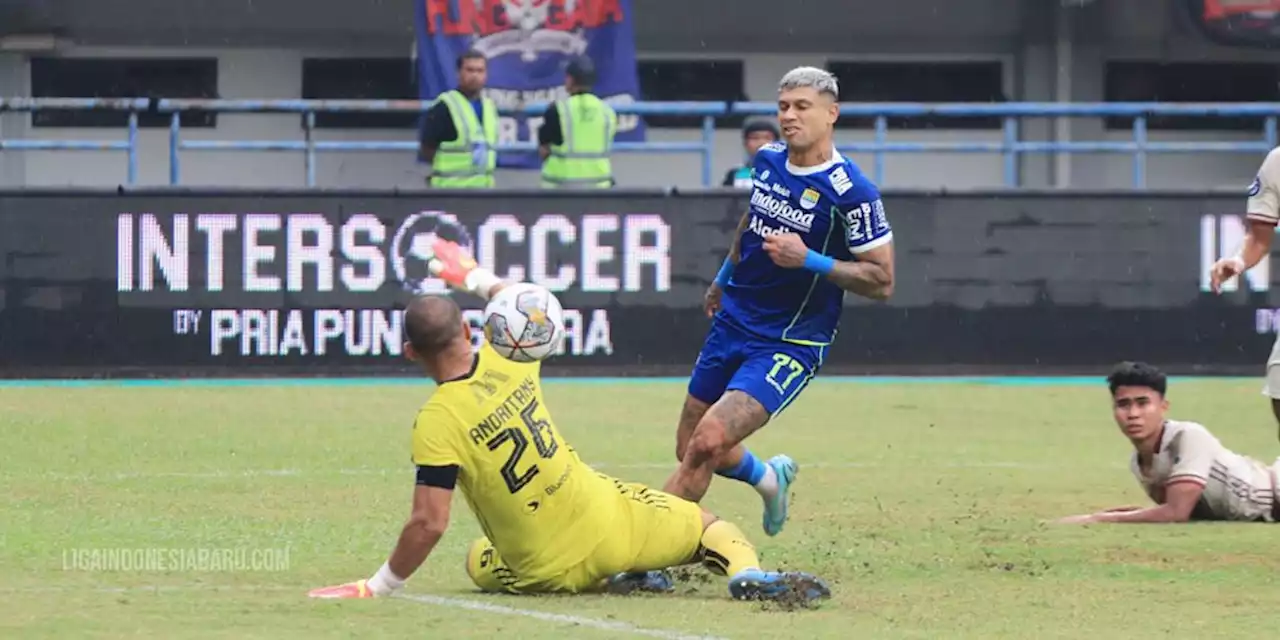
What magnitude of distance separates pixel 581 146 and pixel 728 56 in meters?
8.32

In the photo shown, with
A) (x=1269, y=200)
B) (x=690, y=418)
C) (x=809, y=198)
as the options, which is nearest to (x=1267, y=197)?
(x=1269, y=200)

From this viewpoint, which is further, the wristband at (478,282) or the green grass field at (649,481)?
the wristband at (478,282)

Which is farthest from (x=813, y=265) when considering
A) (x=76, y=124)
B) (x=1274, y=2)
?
(x=76, y=124)

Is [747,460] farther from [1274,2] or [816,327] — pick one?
[1274,2]

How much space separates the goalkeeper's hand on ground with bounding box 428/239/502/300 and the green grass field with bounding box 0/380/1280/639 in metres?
1.13

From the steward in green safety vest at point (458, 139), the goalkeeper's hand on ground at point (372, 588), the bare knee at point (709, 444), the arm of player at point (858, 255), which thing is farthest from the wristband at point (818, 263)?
the steward in green safety vest at point (458, 139)

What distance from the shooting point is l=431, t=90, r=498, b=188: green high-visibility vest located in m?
19.6

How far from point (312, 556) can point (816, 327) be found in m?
2.32

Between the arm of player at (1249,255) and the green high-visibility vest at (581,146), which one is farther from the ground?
the green high-visibility vest at (581,146)

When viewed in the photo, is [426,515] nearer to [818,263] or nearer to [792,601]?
[792,601]

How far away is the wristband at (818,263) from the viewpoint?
9094 mm

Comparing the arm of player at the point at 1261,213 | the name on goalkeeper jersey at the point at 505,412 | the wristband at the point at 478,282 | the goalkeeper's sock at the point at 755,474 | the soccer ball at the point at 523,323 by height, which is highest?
the arm of player at the point at 1261,213

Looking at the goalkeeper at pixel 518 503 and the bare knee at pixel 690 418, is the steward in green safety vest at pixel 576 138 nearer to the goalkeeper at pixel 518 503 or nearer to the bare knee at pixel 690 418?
the bare knee at pixel 690 418

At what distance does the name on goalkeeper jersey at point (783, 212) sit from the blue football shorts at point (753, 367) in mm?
496
